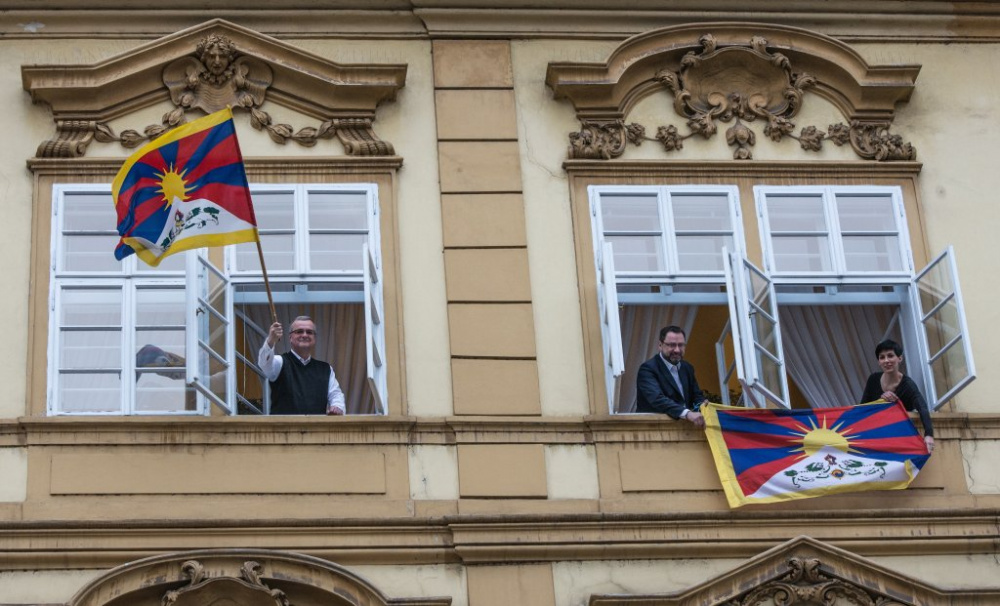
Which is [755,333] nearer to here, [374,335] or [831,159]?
[831,159]

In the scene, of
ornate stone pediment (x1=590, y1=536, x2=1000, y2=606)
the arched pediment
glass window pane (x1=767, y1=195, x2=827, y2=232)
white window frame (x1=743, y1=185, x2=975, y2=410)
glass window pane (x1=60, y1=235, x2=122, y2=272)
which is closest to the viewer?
the arched pediment

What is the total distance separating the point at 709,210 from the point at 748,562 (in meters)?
2.60

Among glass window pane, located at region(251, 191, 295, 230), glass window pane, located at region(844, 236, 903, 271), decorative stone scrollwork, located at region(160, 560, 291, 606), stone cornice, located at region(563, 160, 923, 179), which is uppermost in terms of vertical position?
stone cornice, located at region(563, 160, 923, 179)

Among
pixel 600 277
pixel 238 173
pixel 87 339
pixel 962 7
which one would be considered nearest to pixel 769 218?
pixel 600 277

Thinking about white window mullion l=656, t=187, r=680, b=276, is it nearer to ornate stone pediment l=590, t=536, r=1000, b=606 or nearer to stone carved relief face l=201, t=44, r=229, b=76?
ornate stone pediment l=590, t=536, r=1000, b=606

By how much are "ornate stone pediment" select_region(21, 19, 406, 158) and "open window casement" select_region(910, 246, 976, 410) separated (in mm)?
3592

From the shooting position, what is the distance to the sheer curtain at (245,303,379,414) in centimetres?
1366

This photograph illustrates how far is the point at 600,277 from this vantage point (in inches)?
530

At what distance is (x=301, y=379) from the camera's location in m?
13.1

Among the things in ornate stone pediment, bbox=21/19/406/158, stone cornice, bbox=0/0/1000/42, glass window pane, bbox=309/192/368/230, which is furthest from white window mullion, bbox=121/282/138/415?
stone cornice, bbox=0/0/1000/42

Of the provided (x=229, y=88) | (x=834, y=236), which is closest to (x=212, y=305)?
(x=229, y=88)

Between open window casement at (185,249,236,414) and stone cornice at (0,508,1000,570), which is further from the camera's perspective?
open window casement at (185,249,236,414)

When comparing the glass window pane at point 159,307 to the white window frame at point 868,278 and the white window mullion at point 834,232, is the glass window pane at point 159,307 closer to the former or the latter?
the white window frame at point 868,278

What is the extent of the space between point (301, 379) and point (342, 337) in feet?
2.31
